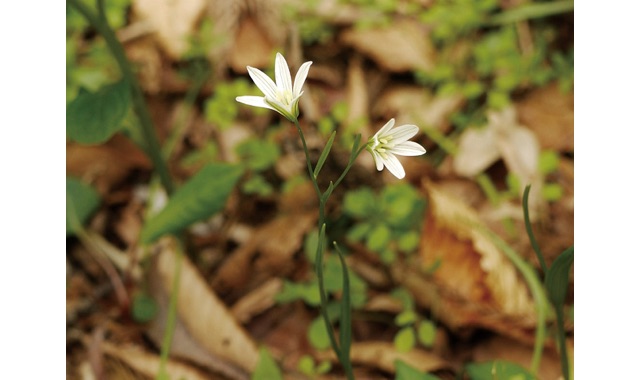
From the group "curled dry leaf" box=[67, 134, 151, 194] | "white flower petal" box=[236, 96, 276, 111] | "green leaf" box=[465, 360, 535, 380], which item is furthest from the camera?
"curled dry leaf" box=[67, 134, 151, 194]

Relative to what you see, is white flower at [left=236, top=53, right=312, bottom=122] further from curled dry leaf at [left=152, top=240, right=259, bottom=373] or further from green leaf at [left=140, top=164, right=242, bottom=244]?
curled dry leaf at [left=152, top=240, right=259, bottom=373]

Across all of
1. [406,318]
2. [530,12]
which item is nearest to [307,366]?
[406,318]

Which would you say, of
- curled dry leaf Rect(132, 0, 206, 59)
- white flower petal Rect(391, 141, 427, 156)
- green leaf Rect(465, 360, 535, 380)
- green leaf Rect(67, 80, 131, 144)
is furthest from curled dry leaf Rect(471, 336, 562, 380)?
curled dry leaf Rect(132, 0, 206, 59)

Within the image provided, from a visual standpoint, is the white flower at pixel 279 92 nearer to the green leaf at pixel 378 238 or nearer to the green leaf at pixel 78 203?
the green leaf at pixel 378 238

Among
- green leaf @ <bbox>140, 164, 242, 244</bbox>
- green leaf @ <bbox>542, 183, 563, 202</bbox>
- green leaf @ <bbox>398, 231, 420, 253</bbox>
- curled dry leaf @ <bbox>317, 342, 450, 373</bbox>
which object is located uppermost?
green leaf @ <bbox>542, 183, 563, 202</bbox>

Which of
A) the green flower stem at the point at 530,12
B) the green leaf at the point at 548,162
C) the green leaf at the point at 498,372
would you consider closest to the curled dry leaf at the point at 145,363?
the green leaf at the point at 498,372

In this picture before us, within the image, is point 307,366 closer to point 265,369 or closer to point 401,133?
point 265,369
